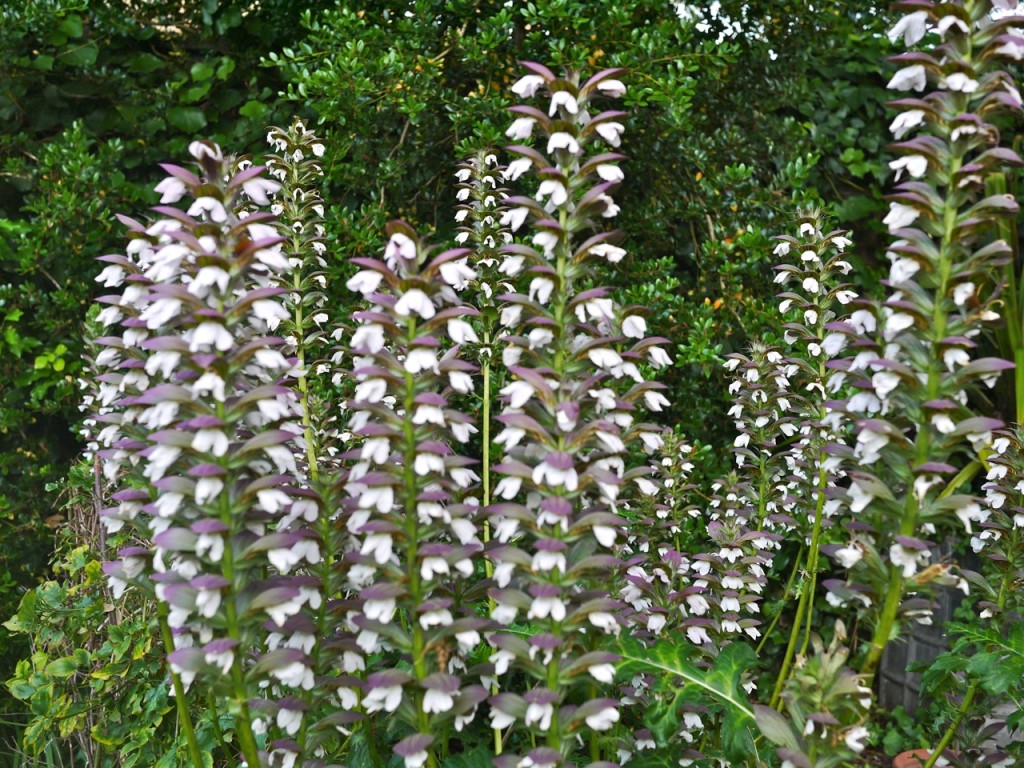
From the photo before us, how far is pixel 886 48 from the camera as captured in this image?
4707 mm

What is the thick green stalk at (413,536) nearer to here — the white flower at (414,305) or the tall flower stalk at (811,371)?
the white flower at (414,305)

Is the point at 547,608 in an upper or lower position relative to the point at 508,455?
lower

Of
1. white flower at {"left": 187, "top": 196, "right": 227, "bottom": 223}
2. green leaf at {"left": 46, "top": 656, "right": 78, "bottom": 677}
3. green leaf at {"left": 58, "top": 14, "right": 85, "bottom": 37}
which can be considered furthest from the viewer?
green leaf at {"left": 58, "top": 14, "right": 85, "bottom": 37}

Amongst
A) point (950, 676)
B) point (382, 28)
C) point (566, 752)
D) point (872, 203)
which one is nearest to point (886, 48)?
point (872, 203)

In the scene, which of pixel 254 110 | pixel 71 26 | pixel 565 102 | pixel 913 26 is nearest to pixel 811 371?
pixel 913 26

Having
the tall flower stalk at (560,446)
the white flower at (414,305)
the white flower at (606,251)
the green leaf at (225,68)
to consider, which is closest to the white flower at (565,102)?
the tall flower stalk at (560,446)

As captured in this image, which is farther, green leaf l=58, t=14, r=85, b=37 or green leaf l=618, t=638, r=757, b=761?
green leaf l=58, t=14, r=85, b=37

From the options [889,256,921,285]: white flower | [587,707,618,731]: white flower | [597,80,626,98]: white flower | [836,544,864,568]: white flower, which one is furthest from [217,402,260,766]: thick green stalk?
[889,256,921,285]: white flower

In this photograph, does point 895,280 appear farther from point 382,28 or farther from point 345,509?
point 382,28

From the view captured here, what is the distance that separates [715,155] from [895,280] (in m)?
2.47

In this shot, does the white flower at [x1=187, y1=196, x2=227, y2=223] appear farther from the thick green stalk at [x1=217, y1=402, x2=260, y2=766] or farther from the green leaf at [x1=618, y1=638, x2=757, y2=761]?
the green leaf at [x1=618, y1=638, x2=757, y2=761]

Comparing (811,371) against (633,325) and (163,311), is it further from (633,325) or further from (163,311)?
(163,311)

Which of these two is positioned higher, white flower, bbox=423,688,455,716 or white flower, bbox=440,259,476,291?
white flower, bbox=440,259,476,291

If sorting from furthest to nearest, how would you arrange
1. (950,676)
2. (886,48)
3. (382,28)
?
(886,48), (382,28), (950,676)
